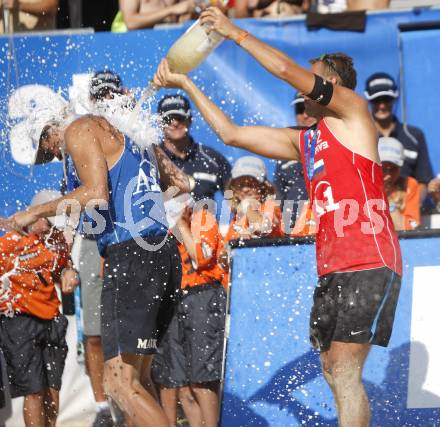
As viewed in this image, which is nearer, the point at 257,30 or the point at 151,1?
the point at 257,30

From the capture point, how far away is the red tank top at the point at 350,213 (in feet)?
15.4

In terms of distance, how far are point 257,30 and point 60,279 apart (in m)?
2.43

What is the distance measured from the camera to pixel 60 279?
21.7 feet

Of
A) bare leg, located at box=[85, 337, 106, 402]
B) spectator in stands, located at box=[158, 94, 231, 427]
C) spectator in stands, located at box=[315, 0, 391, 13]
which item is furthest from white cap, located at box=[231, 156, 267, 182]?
spectator in stands, located at box=[315, 0, 391, 13]

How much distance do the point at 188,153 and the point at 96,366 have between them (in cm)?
171

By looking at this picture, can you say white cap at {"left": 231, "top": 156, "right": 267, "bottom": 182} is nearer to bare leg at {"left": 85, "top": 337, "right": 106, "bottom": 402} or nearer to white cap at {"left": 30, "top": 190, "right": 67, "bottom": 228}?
white cap at {"left": 30, "top": 190, "right": 67, "bottom": 228}

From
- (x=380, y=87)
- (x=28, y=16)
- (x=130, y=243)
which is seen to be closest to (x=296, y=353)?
(x=130, y=243)

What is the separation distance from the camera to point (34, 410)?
6.09m

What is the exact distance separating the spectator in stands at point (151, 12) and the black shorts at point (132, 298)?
3000mm

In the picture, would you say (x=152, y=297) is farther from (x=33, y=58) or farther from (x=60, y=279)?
(x=33, y=58)

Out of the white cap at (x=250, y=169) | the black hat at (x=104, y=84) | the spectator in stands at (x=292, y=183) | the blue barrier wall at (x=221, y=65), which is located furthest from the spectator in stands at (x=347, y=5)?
the black hat at (x=104, y=84)

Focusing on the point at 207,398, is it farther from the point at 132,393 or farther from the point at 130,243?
the point at 130,243

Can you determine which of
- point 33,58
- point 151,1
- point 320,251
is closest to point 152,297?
point 320,251

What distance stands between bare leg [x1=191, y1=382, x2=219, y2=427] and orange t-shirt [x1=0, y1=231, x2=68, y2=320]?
109 cm
